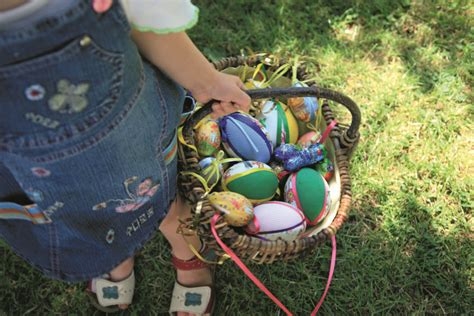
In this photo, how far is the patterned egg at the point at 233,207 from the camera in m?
1.32

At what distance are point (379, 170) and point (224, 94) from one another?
3.14ft

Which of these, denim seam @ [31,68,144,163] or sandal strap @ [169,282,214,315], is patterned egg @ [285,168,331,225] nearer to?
sandal strap @ [169,282,214,315]

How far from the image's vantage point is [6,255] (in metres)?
1.73

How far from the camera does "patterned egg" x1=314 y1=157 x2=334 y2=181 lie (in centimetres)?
156

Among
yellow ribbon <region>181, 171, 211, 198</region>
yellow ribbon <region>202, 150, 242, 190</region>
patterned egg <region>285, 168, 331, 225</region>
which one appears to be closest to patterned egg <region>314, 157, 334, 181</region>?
patterned egg <region>285, 168, 331, 225</region>

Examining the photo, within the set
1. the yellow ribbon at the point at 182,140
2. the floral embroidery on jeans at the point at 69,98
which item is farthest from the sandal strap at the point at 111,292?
the floral embroidery on jeans at the point at 69,98

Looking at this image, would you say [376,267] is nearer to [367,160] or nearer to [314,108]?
[367,160]

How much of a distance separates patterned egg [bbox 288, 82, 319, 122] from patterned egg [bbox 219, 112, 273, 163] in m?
0.16

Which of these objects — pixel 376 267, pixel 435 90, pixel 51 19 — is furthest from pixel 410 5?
pixel 51 19

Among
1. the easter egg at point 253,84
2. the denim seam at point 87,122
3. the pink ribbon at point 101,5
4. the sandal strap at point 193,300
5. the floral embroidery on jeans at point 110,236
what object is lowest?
the sandal strap at point 193,300

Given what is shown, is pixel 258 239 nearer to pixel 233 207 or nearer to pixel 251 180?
pixel 233 207

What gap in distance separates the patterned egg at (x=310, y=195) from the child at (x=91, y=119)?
1.29 feet

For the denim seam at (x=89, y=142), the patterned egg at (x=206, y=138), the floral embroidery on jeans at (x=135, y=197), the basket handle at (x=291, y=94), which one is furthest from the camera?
the patterned egg at (x=206, y=138)

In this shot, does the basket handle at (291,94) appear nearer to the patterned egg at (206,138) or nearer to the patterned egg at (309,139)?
the patterned egg at (206,138)
